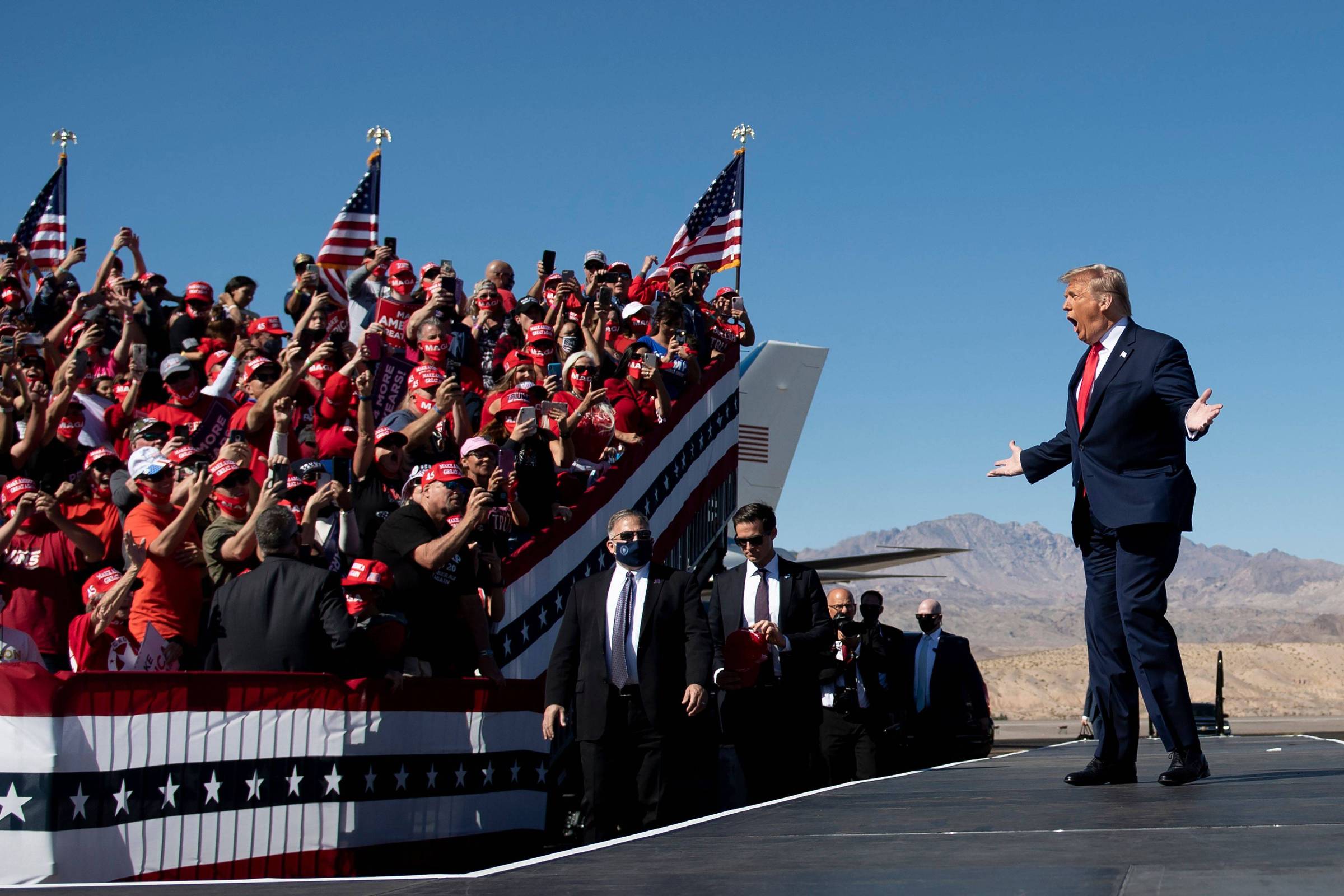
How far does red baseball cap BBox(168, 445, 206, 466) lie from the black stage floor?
12.5ft

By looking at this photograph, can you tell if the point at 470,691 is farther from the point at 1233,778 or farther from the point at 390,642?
the point at 1233,778

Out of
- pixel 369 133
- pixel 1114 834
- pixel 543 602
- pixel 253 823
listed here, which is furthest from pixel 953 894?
pixel 369 133

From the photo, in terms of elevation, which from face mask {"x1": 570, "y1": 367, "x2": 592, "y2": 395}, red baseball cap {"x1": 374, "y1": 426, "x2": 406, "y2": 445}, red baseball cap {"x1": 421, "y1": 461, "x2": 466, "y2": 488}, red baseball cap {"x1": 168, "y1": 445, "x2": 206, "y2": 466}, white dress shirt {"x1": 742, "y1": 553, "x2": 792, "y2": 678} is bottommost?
white dress shirt {"x1": 742, "y1": 553, "x2": 792, "y2": 678}

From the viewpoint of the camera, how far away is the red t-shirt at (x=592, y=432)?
35.3ft

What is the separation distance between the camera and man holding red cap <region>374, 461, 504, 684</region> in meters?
7.45

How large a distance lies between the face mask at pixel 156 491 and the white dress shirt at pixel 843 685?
387 centimetres

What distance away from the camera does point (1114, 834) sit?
13.6 ft

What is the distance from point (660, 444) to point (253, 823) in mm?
5351

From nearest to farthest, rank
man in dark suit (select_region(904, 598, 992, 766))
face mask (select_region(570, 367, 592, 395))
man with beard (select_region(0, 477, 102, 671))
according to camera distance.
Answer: man with beard (select_region(0, 477, 102, 671)) < face mask (select_region(570, 367, 592, 395)) < man in dark suit (select_region(904, 598, 992, 766))

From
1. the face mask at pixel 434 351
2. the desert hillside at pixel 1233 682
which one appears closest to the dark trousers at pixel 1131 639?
the face mask at pixel 434 351

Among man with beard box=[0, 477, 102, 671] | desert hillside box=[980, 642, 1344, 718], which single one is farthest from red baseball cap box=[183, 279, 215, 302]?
desert hillside box=[980, 642, 1344, 718]

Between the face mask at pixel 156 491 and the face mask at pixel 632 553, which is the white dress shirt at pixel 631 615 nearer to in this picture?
the face mask at pixel 632 553

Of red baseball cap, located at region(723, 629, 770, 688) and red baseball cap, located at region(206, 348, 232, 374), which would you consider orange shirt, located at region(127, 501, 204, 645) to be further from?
red baseball cap, located at region(206, 348, 232, 374)

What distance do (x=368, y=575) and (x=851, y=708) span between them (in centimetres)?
347
